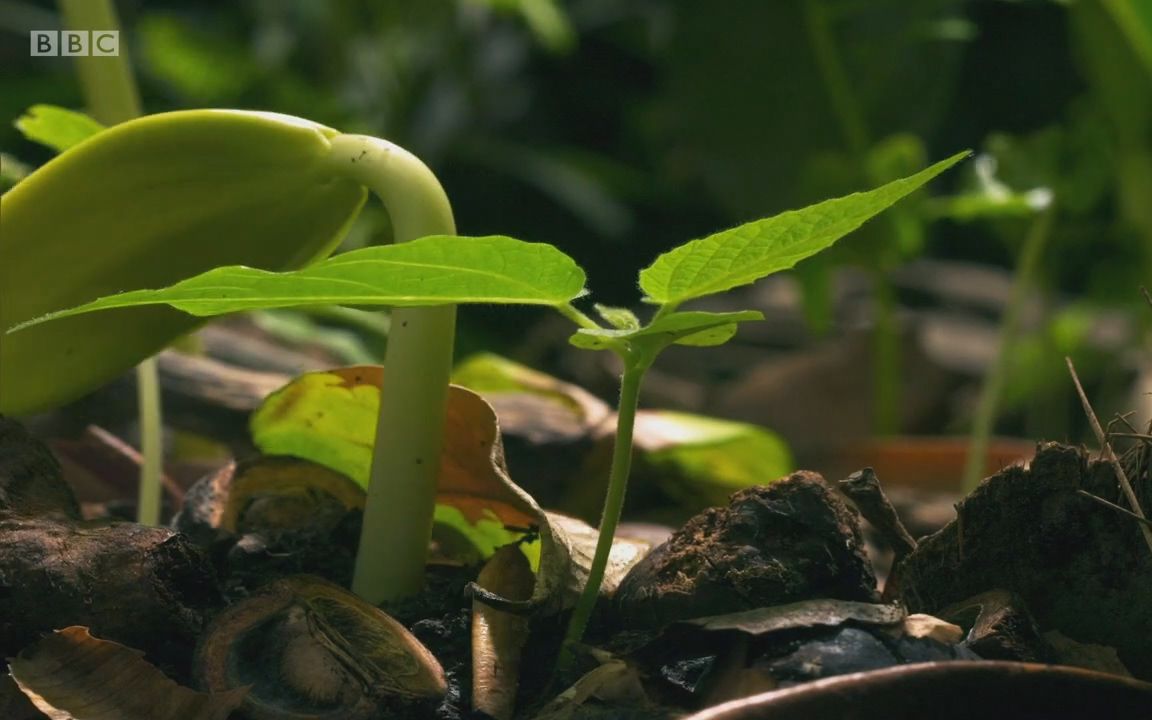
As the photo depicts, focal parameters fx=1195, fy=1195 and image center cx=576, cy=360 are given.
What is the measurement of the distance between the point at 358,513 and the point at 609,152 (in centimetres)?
430

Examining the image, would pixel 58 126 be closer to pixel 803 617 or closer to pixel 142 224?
Answer: pixel 142 224

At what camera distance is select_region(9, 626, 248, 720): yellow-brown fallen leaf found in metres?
0.64

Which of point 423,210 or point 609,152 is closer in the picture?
point 423,210

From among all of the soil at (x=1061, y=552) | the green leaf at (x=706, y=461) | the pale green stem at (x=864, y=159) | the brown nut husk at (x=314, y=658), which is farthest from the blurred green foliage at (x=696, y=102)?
the brown nut husk at (x=314, y=658)

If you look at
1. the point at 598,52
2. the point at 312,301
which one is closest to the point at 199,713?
the point at 312,301

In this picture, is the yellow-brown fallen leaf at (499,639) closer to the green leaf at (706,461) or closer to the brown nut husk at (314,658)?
the brown nut husk at (314,658)

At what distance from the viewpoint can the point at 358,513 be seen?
2.96 feet

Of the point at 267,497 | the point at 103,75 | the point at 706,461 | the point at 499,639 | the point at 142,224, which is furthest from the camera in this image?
the point at 706,461

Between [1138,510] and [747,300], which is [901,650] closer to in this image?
[1138,510]

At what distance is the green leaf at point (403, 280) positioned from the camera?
1.89 feet

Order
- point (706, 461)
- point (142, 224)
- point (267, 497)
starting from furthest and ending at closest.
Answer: point (706, 461)
point (267, 497)
point (142, 224)

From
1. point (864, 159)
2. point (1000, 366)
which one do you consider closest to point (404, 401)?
point (1000, 366)

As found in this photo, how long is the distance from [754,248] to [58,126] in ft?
1.93

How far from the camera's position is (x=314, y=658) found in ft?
2.19
